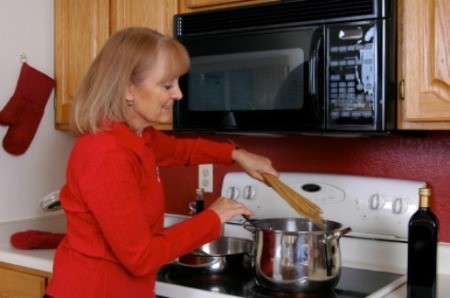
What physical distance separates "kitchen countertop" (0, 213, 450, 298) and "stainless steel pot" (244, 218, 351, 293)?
0.56 feet

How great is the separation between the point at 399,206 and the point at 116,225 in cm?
87

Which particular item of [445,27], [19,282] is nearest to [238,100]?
[445,27]

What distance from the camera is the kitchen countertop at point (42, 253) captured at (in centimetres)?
155

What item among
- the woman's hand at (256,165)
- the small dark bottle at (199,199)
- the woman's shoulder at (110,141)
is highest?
the woman's shoulder at (110,141)

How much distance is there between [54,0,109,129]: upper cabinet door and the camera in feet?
6.61

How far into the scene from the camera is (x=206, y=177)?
2.14 metres

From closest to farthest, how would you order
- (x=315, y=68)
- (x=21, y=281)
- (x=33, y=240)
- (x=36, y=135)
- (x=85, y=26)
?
(x=315, y=68), (x=21, y=281), (x=33, y=240), (x=85, y=26), (x=36, y=135)

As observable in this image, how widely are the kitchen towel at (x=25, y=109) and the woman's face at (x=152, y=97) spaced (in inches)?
36.1

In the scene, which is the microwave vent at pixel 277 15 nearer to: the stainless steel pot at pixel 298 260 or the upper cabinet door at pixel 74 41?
the upper cabinet door at pixel 74 41

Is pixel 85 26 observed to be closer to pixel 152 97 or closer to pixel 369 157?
pixel 152 97

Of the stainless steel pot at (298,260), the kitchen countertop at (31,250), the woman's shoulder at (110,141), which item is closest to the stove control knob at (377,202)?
the stainless steel pot at (298,260)

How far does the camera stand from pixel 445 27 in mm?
1378

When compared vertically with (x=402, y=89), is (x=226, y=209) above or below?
below

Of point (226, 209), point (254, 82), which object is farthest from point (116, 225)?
point (254, 82)
